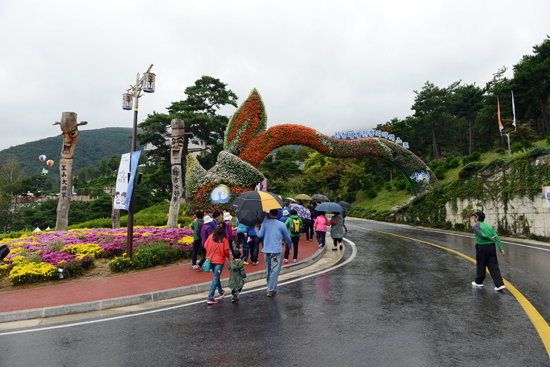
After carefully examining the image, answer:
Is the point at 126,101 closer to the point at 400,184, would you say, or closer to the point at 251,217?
the point at 251,217

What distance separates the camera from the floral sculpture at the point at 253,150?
19172 mm

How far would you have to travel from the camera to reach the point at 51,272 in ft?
27.7

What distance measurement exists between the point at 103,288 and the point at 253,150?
1480cm

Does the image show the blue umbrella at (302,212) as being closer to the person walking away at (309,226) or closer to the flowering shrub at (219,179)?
the person walking away at (309,226)

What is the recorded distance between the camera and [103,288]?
764cm

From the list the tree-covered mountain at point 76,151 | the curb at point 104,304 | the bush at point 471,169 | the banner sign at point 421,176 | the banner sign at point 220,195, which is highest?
the tree-covered mountain at point 76,151

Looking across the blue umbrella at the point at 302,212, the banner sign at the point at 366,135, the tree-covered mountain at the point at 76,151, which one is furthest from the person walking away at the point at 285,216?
the tree-covered mountain at the point at 76,151

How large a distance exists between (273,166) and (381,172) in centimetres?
1778

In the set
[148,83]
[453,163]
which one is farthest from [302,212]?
[453,163]

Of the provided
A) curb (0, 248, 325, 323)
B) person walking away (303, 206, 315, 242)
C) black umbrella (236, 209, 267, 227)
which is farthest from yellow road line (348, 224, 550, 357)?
person walking away (303, 206, 315, 242)

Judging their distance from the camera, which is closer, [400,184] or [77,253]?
[77,253]

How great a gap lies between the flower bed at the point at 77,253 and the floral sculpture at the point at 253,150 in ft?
20.8

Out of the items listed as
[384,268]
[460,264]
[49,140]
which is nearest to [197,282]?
[384,268]

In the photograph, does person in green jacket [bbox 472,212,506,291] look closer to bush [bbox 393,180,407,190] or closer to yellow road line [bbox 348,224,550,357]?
yellow road line [bbox 348,224,550,357]
